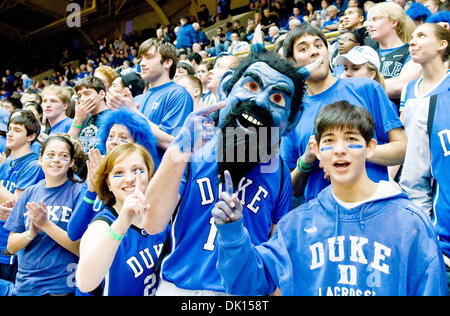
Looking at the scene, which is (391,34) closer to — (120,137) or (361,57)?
(361,57)

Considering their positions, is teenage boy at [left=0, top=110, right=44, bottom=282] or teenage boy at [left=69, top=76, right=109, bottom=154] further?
teenage boy at [left=69, top=76, right=109, bottom=154]

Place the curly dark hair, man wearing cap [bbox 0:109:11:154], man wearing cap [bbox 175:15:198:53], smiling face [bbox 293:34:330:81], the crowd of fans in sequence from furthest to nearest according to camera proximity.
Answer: man wearing cap [bbox 175:15:198:53] → man wearing cap [bbox 0:109:11:154] → smiling face [bbox 293:34:330:81] → the crowd of fans → the curly dark hair

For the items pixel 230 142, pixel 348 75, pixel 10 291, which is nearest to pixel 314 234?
pixel 230 142

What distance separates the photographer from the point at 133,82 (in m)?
4.20

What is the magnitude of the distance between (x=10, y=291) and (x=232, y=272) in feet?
6.59

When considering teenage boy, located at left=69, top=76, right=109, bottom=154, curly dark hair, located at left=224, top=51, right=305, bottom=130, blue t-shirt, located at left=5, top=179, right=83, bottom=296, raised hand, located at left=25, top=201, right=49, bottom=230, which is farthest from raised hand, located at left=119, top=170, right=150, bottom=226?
teenage boy, located at left=69, top=76, right=109, bottom=154

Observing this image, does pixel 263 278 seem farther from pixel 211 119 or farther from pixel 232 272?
pixel 211 119

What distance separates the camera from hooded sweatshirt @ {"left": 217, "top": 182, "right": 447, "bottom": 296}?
4.44 ft

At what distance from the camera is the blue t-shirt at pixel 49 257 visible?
2422 mm

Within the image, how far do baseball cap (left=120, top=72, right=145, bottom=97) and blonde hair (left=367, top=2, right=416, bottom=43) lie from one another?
2.33m

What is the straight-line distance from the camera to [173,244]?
1.76m

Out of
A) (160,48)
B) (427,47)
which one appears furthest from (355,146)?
(160,48)

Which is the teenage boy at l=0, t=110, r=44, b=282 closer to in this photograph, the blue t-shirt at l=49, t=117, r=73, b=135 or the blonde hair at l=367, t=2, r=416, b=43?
the blue t-shirt at l=49, t=117, r=73, b=135

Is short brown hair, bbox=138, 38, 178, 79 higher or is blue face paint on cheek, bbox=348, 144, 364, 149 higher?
short brown hair, bbox=138, 38, 178, 79
